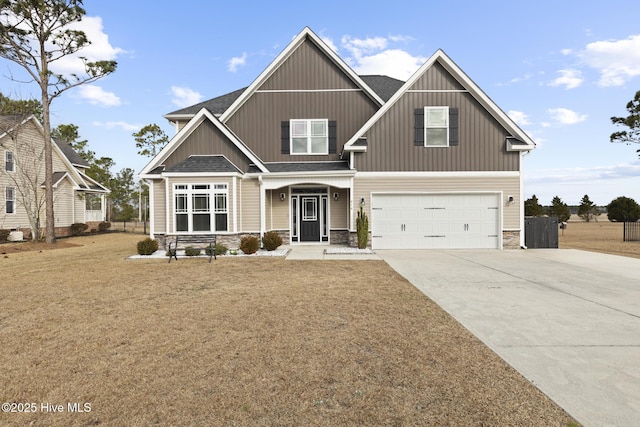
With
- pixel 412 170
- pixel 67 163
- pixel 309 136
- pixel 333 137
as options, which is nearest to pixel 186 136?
pixel 309 136

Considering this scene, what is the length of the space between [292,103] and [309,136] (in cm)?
186

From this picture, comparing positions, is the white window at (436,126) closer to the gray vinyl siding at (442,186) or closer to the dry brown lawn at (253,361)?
the gray vinyl siding at (442,186)

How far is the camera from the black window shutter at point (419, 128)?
14.9m

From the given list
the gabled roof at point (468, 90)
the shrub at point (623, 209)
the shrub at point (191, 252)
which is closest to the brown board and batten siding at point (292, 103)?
the gabled roof at point (468, 90)

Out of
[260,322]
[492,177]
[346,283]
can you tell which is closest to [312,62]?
[492,177]

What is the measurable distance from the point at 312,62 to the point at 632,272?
15.0 metres

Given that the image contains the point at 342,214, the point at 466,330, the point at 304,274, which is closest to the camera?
the point at 466,330

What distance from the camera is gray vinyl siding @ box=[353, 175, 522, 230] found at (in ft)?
49.0

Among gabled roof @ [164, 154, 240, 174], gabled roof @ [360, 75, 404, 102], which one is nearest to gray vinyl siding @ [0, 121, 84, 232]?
gabled roof @ [164, 154, 240, 174]

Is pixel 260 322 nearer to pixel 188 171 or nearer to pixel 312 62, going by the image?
pixel 188 171

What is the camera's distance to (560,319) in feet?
18.0

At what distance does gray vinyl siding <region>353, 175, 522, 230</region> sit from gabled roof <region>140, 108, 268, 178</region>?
467cm

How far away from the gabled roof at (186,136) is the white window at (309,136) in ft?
7.81

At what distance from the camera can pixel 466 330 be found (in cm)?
498
